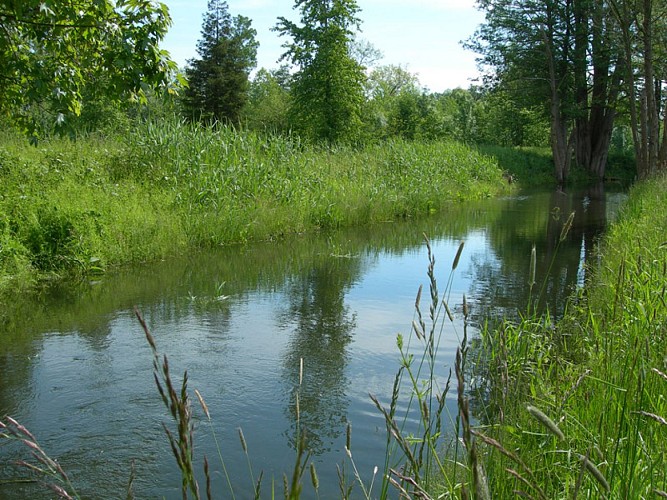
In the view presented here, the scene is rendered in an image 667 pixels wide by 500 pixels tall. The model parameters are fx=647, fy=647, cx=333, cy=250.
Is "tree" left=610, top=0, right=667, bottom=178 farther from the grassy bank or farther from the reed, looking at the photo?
the reed

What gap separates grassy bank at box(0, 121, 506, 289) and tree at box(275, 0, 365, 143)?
470 inches

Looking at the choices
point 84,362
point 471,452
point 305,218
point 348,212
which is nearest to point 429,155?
point 348,212

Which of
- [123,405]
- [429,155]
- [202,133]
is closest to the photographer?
[123,405]

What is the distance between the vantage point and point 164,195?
40.0ft

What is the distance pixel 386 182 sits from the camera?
19469 mm

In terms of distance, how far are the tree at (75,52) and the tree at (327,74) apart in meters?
22.5

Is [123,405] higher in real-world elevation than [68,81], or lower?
lower

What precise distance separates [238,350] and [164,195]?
6551 mm

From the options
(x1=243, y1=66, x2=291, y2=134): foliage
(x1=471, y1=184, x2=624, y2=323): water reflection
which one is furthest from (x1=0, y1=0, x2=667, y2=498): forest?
(x1=243, y1=66, x2=291, y2=134): foliage

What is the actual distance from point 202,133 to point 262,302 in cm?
686

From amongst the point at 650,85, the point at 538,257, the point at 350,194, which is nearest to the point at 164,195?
the point at 350,194

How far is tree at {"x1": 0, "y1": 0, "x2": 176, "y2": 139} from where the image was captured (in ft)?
24.1

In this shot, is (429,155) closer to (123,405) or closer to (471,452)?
(123,405)

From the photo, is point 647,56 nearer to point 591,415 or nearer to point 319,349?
point 319,349
